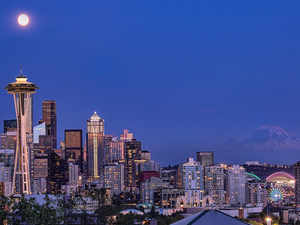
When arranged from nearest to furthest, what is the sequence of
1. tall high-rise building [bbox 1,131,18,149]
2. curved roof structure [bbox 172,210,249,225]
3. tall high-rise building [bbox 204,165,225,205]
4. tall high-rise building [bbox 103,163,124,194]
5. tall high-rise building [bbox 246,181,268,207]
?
1. curved roof structure [bbox 172,210,249,225]
2. tall high-rise building [bbox 246,181,268,207]
3. tall high-rise building [bbox 204,165,225,205]
4. tall high-rise building [bbox 103,163,124,194]
5. tall high-rise building [bbox 1,131,18,149]

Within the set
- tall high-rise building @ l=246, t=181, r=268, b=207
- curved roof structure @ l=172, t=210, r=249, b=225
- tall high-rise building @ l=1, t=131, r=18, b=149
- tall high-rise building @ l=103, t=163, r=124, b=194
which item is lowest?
tall high-rise building @ l=246, t=181, r=268, b=207

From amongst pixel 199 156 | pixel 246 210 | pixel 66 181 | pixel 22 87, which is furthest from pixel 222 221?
pixel 199 156

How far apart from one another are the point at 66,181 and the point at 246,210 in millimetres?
75653

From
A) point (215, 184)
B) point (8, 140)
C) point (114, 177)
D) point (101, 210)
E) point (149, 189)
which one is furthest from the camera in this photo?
point (8, 140)

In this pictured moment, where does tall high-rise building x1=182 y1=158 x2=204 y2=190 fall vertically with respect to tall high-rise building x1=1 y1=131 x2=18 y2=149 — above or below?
below

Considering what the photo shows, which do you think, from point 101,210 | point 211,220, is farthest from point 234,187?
point 211,220

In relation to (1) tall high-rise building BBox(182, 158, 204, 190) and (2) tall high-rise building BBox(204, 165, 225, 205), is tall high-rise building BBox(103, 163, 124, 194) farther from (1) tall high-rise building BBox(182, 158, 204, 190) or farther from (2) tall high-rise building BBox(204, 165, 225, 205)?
(2) tall high-rise building BBox(204, 165, 225, 205)

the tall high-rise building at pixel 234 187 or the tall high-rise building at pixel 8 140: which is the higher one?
the tall high-rise building at pixel 8 140

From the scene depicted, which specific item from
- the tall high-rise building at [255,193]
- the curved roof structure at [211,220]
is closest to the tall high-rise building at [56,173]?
the tall high-rise building at [255,193]

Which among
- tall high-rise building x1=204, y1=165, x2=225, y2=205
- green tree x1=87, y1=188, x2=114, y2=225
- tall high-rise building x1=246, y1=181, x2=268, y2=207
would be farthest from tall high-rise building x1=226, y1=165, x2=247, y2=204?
green tree x1=87, y1=188, x2=114, y2=225

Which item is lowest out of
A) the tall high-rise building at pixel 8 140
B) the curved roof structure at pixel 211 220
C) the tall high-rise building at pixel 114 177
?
the tall high-rise building at pixel 114 177

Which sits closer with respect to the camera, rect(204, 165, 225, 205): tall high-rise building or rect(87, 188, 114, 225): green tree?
rect(87, 188, 114, 225): green tree

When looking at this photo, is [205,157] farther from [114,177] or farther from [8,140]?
[8,140]

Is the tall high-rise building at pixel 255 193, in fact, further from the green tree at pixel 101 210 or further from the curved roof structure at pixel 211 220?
the curved roof structure at pixel 211 220
